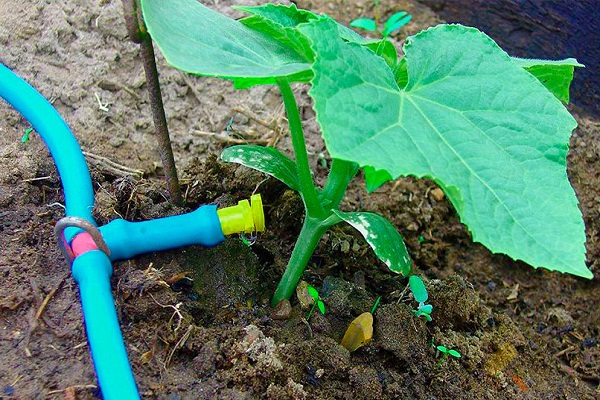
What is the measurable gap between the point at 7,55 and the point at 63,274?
78 centimetres

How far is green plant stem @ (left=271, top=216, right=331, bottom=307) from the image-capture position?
1.30 metres

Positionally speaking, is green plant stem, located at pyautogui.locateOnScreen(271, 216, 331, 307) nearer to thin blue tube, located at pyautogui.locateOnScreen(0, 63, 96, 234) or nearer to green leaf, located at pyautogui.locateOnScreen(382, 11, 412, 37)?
thin blue tube, located at pyautogui.locateOnScreen(0, 63, 96, 234)

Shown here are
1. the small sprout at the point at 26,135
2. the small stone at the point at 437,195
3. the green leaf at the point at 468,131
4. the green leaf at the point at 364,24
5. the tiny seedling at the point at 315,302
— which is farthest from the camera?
the green leaf at the point at 364,24

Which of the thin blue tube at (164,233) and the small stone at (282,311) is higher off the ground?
the thin blue tube at (164,233)

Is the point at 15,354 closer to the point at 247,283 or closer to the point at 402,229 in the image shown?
the point at 247,283

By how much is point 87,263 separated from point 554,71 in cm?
99

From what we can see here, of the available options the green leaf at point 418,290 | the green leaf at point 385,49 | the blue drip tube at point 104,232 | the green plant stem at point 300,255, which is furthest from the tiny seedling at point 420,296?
the green leaf at point 385,49

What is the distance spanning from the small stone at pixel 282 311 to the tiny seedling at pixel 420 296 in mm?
263

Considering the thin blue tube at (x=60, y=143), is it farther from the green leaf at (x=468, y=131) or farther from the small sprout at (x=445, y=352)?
the small sprout at (x=445, y=352)

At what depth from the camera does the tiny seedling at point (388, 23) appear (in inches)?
81.2

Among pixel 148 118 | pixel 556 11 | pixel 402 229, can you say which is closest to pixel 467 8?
pixel 556 11

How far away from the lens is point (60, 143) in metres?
1.43

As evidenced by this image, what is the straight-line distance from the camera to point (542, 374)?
150 centimetres

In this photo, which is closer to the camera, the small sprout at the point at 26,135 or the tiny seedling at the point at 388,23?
the small sprout at the point at 26,135
